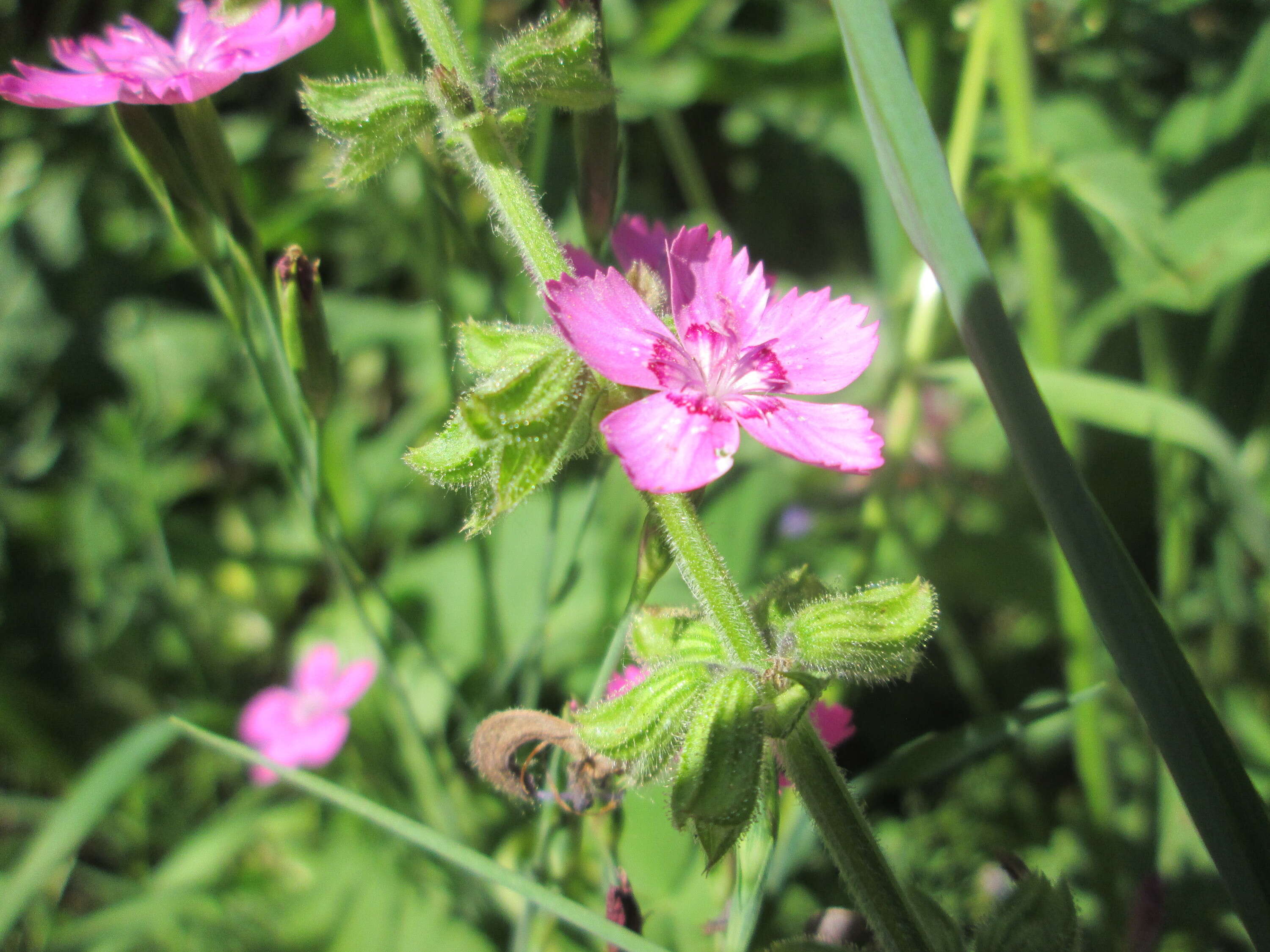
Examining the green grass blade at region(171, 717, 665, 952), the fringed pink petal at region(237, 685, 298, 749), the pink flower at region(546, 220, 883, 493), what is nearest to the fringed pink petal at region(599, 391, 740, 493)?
the pink flower at region(546, 220, 883, 493)

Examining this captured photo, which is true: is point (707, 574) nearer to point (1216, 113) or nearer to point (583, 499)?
point (583, 499)

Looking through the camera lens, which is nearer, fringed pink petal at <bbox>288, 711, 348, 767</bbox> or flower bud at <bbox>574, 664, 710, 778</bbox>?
flower bud at <bbox>574, 664, 710, 778</bbox>

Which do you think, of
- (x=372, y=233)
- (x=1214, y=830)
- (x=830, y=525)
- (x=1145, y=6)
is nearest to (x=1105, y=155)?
(x=1145, y=6)

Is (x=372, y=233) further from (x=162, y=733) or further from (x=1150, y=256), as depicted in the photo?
(x=1150, y=256)

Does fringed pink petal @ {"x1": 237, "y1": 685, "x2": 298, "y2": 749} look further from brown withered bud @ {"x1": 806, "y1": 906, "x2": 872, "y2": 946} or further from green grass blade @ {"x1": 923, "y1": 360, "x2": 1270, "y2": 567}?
green grass blade @ {"x1": 923, "y1": 360, "x2": 1270, "y2": 567}

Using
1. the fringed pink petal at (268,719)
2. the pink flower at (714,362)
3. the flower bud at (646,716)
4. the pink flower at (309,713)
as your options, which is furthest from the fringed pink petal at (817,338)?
the fringed pink petal at (268,719)

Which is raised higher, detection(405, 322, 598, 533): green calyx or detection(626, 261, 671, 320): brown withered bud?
detection(626, 261, 671, 320): brown withered bud
